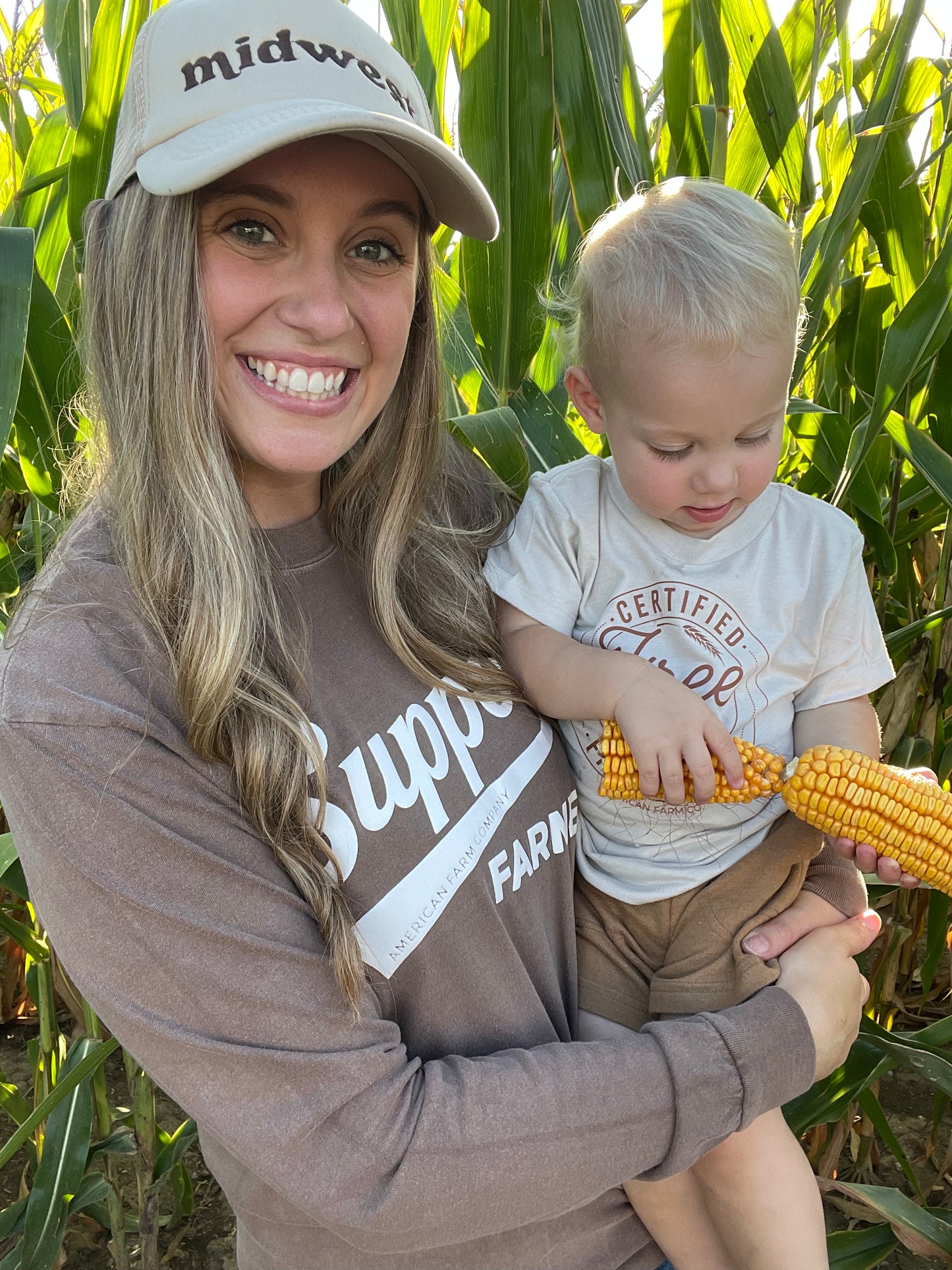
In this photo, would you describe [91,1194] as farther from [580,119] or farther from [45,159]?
[580,119]

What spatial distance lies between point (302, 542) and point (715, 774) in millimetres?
611

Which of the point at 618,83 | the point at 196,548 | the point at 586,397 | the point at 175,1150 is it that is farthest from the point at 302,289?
the point at 175,1150

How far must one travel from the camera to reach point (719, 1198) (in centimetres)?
134

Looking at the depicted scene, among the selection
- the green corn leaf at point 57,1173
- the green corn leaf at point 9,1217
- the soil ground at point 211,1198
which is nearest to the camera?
the green corn leaf at point 57,1173

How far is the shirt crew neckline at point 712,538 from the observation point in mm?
1484

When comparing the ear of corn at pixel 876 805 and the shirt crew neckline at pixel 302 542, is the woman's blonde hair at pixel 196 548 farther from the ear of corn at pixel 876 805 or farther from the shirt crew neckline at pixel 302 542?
the ear of corn at pixel 876 805

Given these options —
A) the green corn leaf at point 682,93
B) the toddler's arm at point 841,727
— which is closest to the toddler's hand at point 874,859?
the toddler's arm at point 841,727

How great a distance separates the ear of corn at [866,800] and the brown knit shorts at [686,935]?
0.64 ft

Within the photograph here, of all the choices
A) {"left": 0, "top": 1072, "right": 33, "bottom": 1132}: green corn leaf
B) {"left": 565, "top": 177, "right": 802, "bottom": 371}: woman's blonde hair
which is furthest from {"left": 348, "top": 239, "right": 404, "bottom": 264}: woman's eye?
{"left": 0, "top": 1072, "right": 33, "bottom": 1132}: green corn leaf

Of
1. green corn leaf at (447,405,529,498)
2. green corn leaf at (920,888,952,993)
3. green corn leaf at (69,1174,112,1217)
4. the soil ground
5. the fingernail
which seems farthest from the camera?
the soil ground

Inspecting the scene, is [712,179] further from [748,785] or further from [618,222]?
[748,785]

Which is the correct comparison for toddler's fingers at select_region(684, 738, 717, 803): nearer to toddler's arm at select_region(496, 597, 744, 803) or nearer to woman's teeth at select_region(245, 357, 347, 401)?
toddler's arm at select_region(496, 597, 744, 803)

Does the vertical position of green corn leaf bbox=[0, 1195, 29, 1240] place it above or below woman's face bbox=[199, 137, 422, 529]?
below

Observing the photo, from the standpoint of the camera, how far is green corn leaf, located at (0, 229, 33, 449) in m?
1.23
